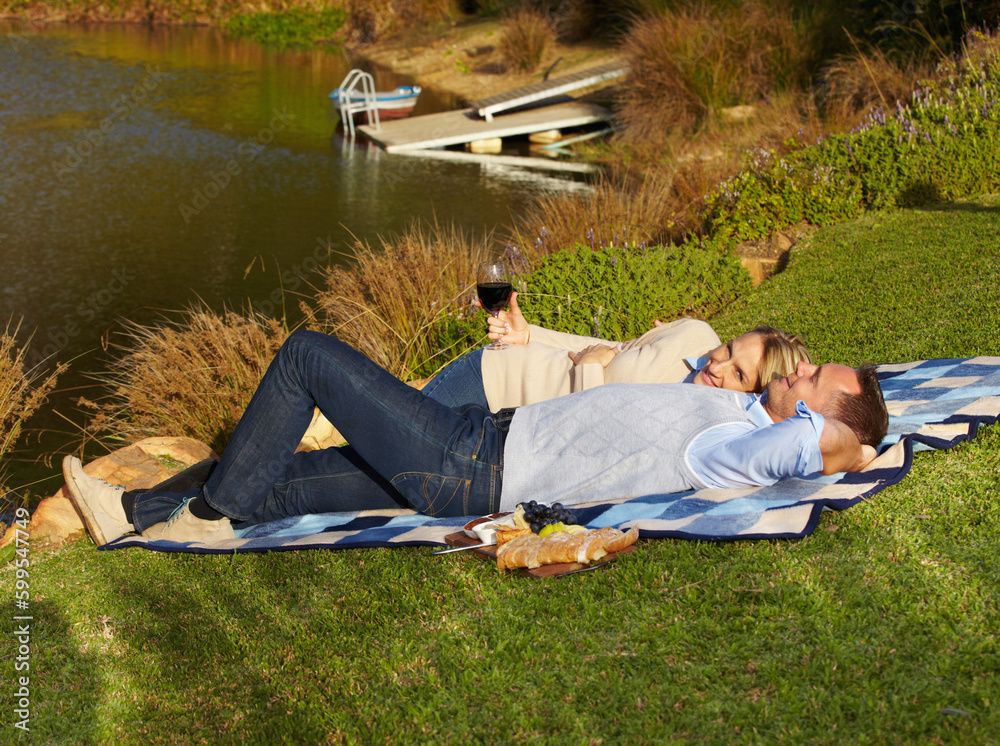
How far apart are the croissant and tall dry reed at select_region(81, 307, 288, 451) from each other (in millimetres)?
3135

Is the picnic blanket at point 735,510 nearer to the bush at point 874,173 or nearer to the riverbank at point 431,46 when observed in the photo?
the bush at point 874,173

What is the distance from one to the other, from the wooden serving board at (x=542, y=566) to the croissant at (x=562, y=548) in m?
0.02

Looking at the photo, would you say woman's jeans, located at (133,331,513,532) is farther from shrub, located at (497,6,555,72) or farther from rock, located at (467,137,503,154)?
shrub, located at (497,6,555,72)

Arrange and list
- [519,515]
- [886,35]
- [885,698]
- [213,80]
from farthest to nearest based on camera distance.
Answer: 1. [213,80]
2. [886,35]
3. [519,515]
4. [885,698]

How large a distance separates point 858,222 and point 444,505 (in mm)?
5746

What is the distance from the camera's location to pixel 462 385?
3.53 metres

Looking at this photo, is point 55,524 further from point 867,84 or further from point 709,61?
point 709,61

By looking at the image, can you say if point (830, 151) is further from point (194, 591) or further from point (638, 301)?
point (194, 591)

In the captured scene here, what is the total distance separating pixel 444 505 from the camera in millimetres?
2941

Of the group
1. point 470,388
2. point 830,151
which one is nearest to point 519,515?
point 470,388

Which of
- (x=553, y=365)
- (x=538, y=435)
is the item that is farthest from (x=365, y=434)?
(x=553, y=365)

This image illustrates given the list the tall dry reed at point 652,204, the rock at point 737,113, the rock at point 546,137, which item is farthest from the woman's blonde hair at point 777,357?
the rock at point 546,137

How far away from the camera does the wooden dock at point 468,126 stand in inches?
616

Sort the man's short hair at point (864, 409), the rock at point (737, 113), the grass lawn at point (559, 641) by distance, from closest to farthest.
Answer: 1. the grass lawn at point (559, 641)
2. the man's short hair at point (864, 409)
3. the rock at point (737, 113)
